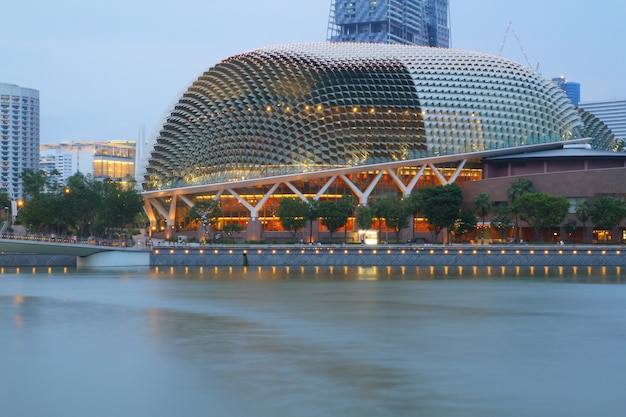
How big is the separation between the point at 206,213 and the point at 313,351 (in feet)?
256

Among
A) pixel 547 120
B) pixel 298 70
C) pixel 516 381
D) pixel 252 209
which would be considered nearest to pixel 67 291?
pixel 516 381

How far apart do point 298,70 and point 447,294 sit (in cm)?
6718

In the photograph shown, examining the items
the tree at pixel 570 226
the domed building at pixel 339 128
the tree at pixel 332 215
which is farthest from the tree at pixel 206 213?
the tree at pixel 570 226

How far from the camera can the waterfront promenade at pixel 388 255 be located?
87.9m

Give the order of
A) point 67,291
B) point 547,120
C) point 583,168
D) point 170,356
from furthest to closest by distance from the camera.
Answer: point 547,120
point 583,168
point 67,291
point 170,356

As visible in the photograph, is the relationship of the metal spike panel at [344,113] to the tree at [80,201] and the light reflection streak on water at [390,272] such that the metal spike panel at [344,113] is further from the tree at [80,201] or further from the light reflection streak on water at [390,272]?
the light reflection streak on water at [390,272]

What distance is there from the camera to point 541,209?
98.1 meters

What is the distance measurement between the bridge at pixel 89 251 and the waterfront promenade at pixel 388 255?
33.2 inches

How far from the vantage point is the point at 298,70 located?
11756 centimetres

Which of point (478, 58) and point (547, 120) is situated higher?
point (478, 58)

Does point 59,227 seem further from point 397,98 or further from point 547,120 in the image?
point 547,120

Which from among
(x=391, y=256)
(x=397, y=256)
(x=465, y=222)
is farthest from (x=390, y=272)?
(x=465, y=222)

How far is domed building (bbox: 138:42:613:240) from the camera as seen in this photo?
11256cm

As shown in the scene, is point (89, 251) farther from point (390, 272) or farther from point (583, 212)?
point (583, 212)
